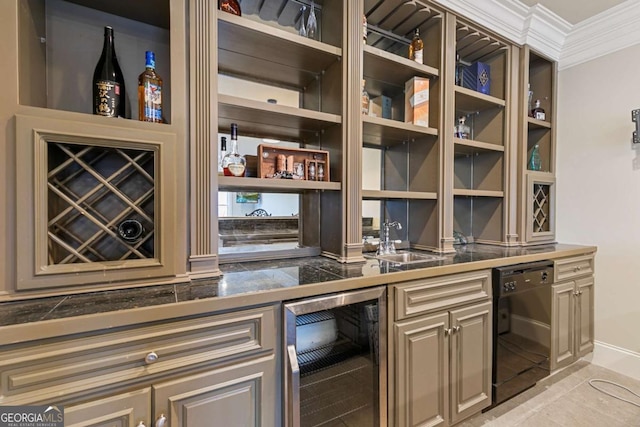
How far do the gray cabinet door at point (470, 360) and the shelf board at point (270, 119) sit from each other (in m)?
1.27

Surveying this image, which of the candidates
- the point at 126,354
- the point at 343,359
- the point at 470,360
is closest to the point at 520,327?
the point at 470,360

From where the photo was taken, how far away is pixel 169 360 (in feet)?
2.91

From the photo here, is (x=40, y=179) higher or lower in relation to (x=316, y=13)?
lower

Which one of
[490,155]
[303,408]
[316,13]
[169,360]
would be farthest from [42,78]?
[490,155]

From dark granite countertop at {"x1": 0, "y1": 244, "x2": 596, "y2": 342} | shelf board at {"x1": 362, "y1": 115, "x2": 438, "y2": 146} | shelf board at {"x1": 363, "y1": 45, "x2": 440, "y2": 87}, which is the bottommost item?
dark granite countertop at {"x1": 0, "y1": 244, "x2": 596, "y2": 342}

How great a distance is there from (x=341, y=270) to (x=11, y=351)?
1.12 meters

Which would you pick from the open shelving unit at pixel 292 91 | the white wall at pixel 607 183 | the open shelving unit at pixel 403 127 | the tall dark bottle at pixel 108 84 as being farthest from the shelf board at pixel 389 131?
the white wall at pixel 607 183

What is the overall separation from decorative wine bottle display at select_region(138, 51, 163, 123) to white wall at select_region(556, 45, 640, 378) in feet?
10.3

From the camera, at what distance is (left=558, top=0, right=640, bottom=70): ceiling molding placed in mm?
2072

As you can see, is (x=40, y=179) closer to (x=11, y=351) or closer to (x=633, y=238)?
(x=11, y=351)

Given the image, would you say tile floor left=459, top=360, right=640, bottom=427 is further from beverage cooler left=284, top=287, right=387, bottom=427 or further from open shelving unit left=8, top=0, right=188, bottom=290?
open shelving unit left=8, top=0, right=188, bottom=290

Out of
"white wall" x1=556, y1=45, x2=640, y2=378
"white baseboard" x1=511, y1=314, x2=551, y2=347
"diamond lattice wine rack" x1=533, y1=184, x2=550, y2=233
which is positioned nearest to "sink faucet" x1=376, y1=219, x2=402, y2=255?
"white baseboard" x1=511, y1=314, x2=551, y2=347

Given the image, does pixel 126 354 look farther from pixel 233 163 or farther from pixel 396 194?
pixel 396 194

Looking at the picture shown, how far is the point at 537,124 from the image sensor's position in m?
2.43
